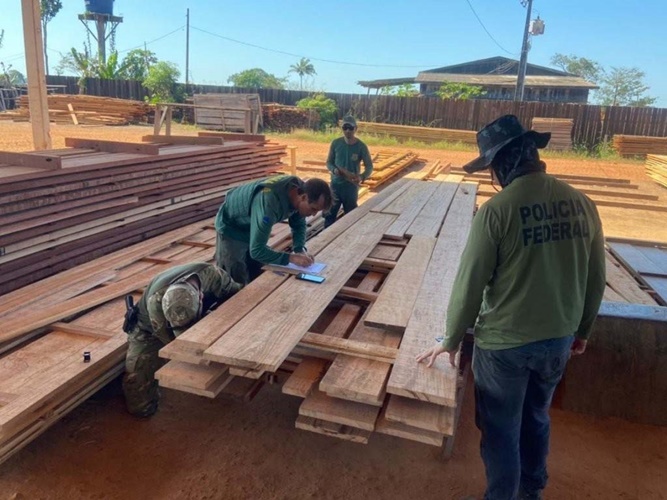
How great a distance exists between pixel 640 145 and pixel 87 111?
24.6m

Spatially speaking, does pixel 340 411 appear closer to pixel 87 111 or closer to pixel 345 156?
pixel 345 156

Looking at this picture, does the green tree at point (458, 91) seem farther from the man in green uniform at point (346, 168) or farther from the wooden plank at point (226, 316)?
the wooden plank at point (226, 316)

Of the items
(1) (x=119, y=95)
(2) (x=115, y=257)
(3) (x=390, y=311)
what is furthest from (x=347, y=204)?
(1) (x=119, y=95)

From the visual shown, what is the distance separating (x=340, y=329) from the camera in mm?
3434

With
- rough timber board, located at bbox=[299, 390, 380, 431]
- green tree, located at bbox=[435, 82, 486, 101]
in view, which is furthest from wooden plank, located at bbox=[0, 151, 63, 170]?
green tree, located at bbox=[435, 82, 486, 101]

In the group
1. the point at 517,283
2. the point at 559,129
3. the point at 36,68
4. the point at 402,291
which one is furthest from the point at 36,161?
the point at 559,129

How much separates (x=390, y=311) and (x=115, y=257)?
3431mm

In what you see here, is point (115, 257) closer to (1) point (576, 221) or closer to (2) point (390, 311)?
(2) point (390, 311)

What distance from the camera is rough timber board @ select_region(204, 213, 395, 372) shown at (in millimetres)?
2646

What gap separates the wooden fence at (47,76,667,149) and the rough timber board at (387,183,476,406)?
2038cm

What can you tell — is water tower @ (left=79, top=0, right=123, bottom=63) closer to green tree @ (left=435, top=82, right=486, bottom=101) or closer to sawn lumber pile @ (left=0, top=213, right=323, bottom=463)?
green tree @ (left=435, top=82, right=486, bottom=101)

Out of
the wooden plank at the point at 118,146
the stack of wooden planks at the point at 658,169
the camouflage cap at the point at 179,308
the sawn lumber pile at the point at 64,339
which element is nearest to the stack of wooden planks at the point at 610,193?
the stack of wooden planks at the point at 658,169

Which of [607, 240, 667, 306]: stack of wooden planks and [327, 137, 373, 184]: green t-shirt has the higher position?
[327, 137, 373, 184]: green t-shirt

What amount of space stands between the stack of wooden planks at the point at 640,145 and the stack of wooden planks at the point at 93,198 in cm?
1904
